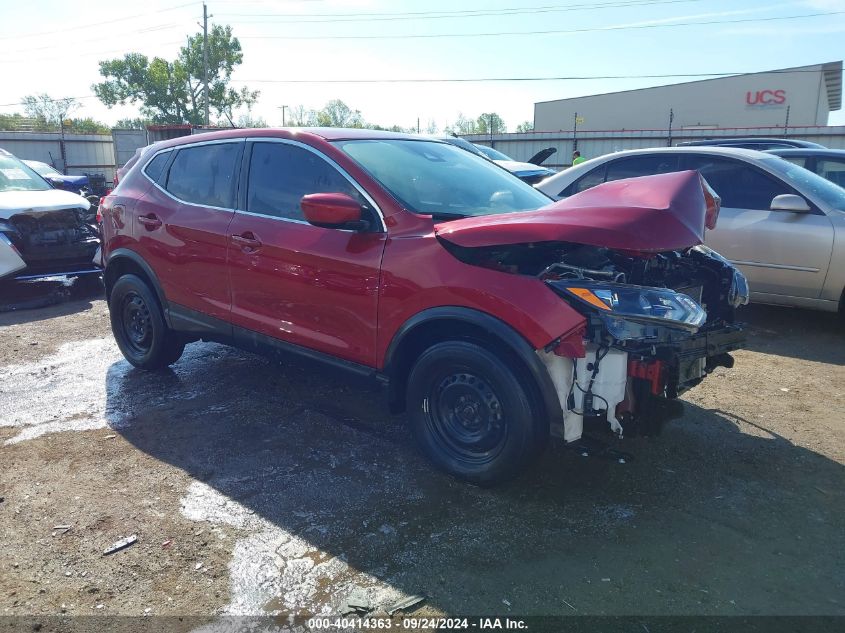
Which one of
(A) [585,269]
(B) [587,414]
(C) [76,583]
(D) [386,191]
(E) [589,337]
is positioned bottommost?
(C) [76,583]

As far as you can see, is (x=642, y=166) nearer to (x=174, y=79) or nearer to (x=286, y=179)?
(x=286, y=179)

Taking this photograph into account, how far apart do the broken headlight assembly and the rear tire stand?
3.39 meters

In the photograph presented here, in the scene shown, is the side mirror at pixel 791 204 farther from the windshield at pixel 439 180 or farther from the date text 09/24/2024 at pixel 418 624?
the date text 09/24/2024 at pixel 418 624

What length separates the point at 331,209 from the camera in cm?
355

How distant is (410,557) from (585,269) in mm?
1569

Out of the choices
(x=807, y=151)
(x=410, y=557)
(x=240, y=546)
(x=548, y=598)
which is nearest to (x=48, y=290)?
(x=240, y=546)

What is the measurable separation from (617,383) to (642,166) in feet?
15.2

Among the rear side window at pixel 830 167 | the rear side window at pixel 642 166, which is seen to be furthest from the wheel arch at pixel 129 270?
the rear side window at pixel 830 167

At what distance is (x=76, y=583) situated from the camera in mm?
2826

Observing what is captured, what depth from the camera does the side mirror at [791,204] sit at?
19.8ft

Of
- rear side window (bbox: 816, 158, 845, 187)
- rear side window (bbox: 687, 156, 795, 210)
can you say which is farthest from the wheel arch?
rear side window (bbox: 816, 158, 845, 187)

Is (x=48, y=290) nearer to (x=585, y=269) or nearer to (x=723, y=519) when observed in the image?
(x=585, y=269)

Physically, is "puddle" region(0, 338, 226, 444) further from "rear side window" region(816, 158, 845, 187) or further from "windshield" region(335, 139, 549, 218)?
"rear side window" region(816, 158, 845, 187)

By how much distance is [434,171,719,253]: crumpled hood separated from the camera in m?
3.06
